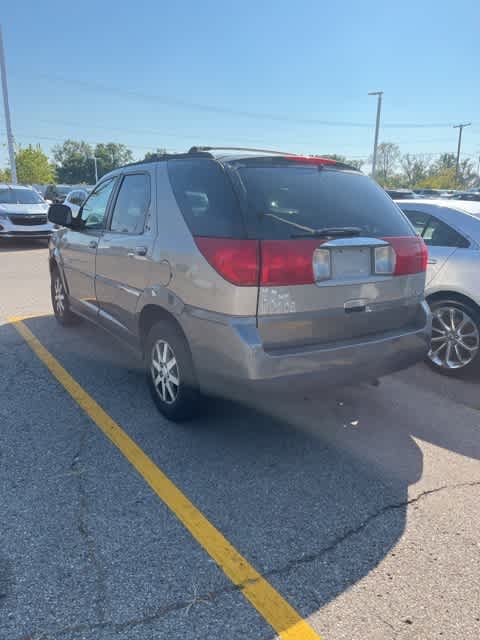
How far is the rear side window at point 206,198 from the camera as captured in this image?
2.79m

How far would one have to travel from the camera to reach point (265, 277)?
269 centimetres

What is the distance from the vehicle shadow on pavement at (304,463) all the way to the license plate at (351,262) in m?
0.81

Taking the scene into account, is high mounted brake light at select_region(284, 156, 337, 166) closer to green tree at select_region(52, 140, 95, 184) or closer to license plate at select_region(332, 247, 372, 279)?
license plate at select_region(332, 247, 372, 279)

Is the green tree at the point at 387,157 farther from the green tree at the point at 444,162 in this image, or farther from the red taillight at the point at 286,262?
the red taillight at the point at 286,262

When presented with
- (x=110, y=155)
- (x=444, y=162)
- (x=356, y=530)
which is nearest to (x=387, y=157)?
(x=444, y=162)

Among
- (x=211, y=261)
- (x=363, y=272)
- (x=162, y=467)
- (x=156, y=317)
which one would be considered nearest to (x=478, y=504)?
(x=363, y=272)

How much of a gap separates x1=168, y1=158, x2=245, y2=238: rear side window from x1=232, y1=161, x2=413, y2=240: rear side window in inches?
3.5

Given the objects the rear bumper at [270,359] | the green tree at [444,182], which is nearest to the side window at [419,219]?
the rear bumper at [270,359]

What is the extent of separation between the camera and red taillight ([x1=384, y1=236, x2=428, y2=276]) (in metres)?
3.16

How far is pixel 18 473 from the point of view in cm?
288

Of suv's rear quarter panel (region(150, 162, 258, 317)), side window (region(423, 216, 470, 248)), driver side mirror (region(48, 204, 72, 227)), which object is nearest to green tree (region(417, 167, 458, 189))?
side window (region(423, 216, 470, 248))

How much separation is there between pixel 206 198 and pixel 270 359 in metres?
1.08

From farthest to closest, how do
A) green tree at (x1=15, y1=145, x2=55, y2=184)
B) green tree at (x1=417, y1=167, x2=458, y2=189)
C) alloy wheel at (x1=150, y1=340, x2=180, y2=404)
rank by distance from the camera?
green tree at (x1=15, y1=145, x2=55, y2=184) → green tree at (x1=417, y1=167, x2=458, y2=189) → alloy wheel at (x1=150, y1=340, x2=180, y2=404)

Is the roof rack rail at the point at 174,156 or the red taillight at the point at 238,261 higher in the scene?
the roof rack rail at the point at 174,156
